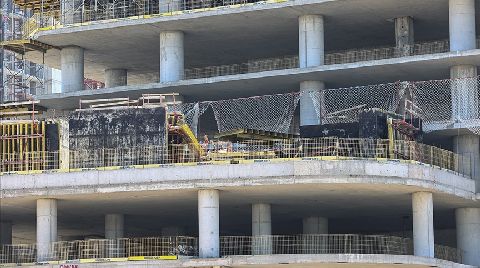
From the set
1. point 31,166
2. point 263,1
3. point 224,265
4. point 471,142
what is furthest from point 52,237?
point 471,142

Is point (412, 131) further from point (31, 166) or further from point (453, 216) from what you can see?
point (31, 166)

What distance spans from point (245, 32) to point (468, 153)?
596 inches

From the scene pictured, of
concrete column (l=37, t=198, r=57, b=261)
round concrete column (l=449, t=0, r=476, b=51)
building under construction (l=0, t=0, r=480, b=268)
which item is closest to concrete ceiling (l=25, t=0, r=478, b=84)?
building under construction (l=0, t=0, r=480, b=268)

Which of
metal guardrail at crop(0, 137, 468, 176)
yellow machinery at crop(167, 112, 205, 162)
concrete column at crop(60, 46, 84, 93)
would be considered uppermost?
concrete column at crop(60, 46, 84, 93)

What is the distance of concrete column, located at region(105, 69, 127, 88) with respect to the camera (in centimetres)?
9200

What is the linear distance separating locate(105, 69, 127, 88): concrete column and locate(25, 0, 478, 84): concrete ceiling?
69 centimetres

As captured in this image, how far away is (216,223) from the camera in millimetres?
71562

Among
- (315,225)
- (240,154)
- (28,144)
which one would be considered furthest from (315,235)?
(28,144)

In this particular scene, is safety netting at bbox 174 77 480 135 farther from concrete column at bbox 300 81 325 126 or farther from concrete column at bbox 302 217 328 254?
concrete column at bbox 302 217 328 254

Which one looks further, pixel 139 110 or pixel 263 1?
pixel 263 1

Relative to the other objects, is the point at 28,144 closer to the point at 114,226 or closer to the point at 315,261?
the point at 114,226

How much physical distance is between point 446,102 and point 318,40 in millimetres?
8191

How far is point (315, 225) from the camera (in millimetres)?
82062

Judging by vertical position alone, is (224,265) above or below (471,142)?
below
